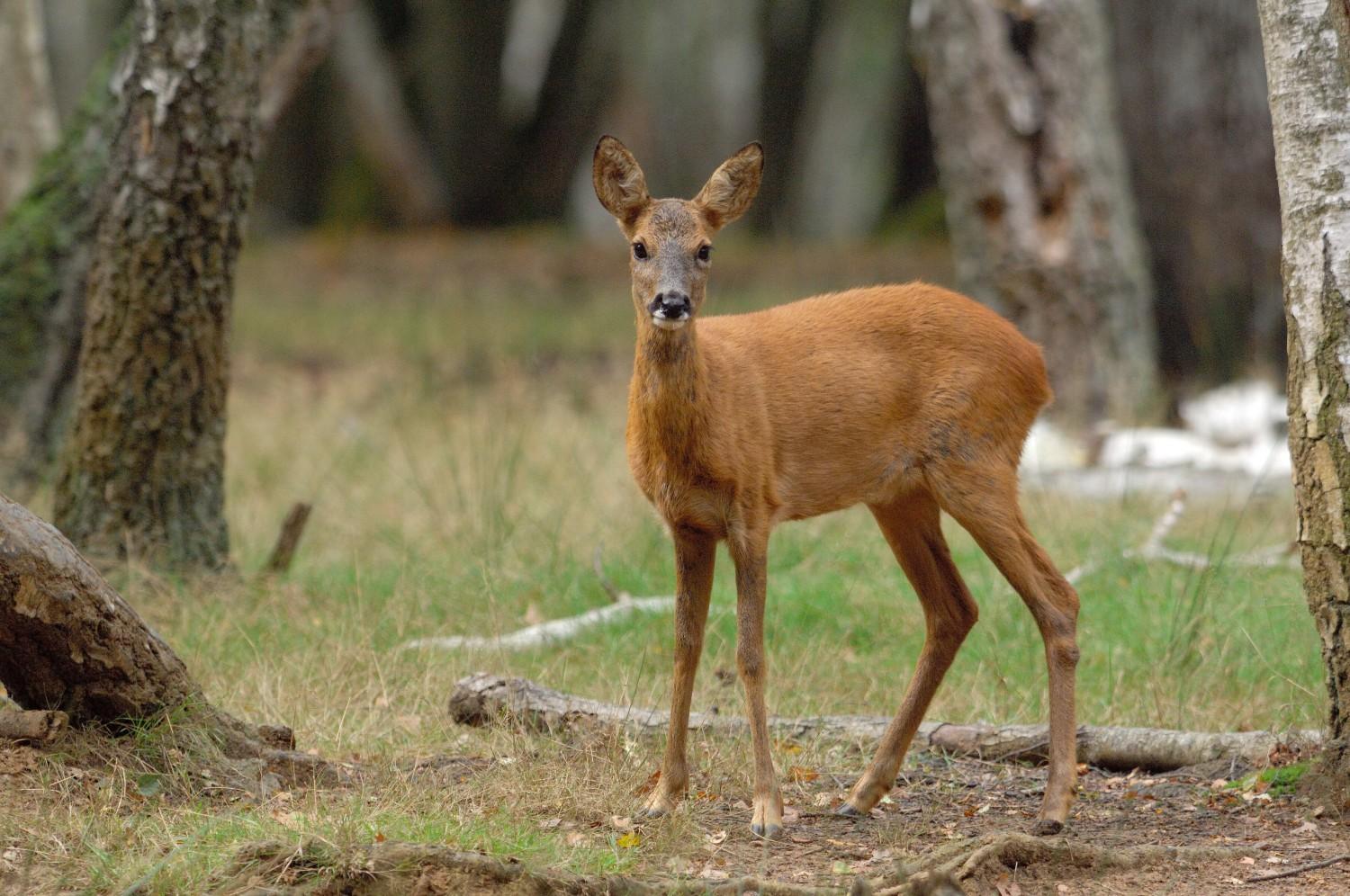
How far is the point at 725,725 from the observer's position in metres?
5.20

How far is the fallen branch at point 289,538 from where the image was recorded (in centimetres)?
677

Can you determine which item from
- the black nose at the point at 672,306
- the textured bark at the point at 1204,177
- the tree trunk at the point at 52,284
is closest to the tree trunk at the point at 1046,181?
the textured bark at the point at 1204,177

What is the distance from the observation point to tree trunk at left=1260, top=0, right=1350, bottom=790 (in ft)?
14.4

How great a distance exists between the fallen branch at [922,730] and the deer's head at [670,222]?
127 centimetres

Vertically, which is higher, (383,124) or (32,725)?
(383,124)

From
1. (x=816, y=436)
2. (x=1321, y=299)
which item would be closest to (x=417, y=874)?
(x=816, y=436)

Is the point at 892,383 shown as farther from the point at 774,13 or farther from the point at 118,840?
the point at 774,13

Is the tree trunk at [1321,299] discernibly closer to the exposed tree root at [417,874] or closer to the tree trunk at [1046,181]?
the exposed tree root at [417,874]

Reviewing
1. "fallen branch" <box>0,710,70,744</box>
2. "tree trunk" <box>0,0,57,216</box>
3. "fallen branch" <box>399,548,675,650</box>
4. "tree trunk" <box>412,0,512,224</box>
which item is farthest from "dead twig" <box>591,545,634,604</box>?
"tree trunk" <box>412,0,512,224</box>

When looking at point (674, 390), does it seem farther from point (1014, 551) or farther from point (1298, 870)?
point (1298, 870)

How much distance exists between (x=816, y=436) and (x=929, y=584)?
617 mm

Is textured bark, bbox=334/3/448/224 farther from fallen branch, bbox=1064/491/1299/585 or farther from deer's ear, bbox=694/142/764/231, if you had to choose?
deer's ear, bbox=694/142/764/231

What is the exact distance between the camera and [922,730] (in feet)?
17.5

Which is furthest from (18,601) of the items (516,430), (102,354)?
(516,430)
